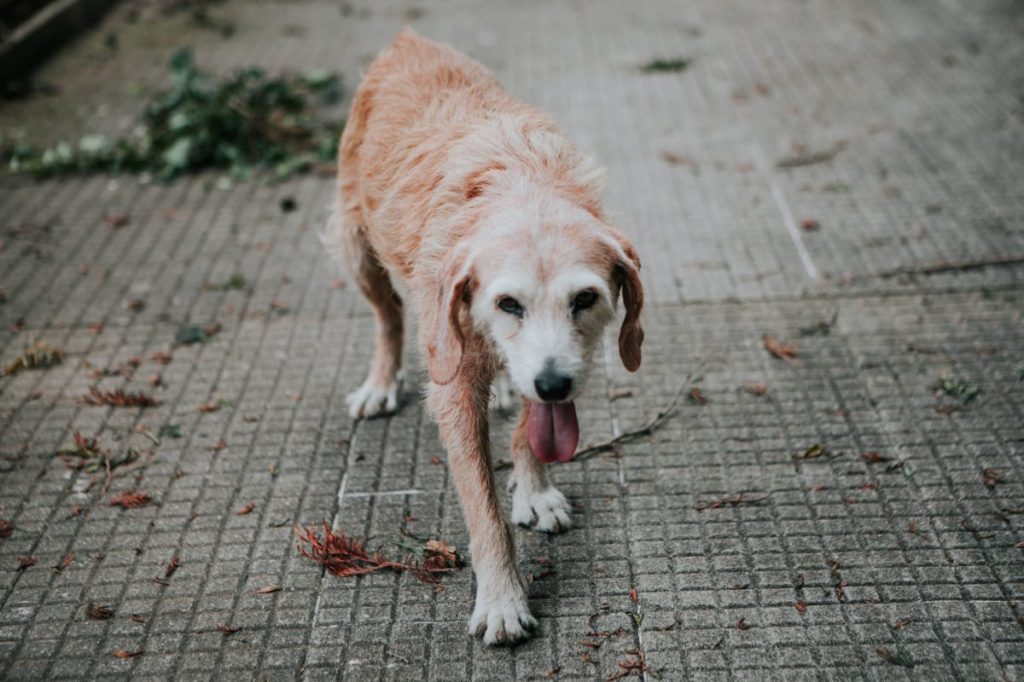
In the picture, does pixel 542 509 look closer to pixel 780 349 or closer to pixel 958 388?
pixel 780 349

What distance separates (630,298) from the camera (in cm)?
300

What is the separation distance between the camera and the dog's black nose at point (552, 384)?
2.70m

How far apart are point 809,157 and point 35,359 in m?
5.18

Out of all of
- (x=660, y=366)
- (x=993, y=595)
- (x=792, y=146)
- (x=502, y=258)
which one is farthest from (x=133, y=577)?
(x=792, y=146)

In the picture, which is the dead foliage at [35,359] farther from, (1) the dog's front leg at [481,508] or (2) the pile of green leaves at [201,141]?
(1) the dog's front leg at [481,508]

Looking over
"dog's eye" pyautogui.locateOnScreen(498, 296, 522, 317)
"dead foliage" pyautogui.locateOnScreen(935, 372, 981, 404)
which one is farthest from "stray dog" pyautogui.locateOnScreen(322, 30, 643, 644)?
"dead foliage" pyautogui.locateOnScreen(935, 372, 981, 404)

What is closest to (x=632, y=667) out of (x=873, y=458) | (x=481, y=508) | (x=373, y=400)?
(x=481, y=508)

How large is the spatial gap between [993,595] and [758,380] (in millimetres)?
1448

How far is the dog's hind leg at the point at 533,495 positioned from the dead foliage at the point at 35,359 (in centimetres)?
262

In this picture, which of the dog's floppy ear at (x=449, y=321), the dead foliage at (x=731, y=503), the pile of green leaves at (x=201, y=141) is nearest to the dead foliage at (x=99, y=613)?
the dog's floppy ear at (x=449, y=321)

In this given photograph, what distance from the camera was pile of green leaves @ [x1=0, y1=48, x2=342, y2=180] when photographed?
653 centimetres

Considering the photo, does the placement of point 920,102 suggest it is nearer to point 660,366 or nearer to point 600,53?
point 600,53

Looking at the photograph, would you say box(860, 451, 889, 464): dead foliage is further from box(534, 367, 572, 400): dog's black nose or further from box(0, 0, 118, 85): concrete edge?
box(0, 0, 118, 85): concrete edge

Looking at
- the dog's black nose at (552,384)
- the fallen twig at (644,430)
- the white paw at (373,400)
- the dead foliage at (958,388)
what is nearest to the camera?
the dog's black nose at (552,384)
